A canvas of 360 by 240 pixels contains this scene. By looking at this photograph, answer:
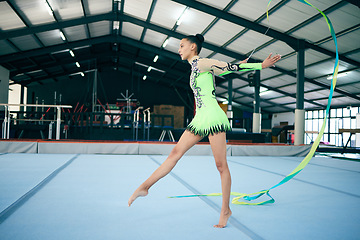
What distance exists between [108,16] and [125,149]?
24.4 feet

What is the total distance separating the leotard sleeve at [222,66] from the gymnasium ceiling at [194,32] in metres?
6.54

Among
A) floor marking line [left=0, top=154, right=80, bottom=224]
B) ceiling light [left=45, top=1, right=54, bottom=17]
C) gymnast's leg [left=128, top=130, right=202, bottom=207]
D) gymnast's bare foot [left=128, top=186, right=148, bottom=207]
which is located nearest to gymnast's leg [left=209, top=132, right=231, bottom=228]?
gymnast's leg [left=128, top=130, right=202, bottom=207]

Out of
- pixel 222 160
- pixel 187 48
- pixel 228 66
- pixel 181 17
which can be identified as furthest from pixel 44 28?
pixel 222 160

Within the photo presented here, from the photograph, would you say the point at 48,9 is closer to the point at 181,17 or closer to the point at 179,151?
the point at 181,17

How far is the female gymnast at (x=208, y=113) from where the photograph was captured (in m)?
1.44

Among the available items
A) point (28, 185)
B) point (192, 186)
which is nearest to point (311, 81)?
point (192, 186)

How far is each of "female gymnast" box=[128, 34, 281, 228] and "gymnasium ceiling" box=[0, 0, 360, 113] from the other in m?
6.52

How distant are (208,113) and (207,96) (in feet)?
0.33

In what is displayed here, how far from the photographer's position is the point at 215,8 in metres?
8.63

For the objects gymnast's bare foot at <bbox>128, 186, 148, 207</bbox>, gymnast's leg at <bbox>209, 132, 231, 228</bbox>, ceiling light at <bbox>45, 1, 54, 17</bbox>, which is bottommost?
gymnast's bare foot at <bbox>128, 186, 148, 207</bbox>

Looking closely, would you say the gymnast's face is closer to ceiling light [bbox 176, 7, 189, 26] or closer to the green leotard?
the green leotard

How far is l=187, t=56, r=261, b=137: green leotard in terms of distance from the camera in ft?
4.81

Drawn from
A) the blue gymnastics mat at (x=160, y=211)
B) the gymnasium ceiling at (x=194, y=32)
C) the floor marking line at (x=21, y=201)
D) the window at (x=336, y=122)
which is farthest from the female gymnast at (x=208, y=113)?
the window at (x=336, y=122)

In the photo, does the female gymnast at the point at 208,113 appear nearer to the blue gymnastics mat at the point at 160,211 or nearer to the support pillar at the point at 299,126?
the blue gymnastics mat at the point at 160,211
